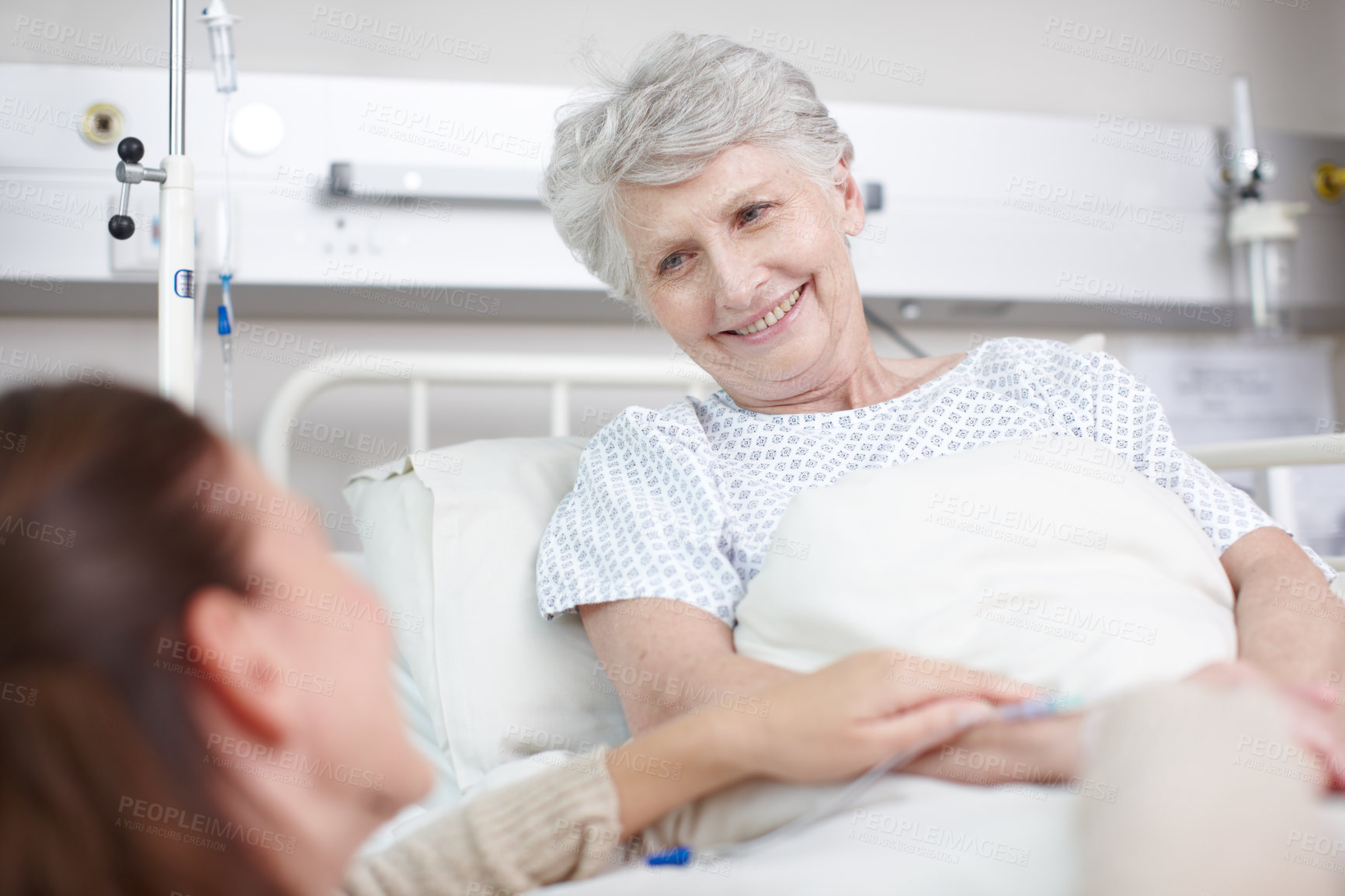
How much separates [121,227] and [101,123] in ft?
2.11

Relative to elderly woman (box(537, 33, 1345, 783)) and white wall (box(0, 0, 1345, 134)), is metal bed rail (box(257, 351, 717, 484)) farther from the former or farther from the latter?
white wall (box(0, 0, 1345, 134))

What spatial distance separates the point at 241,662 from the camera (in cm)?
46

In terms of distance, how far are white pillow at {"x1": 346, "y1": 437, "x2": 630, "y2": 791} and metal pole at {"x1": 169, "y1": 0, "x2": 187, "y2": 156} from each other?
510 millimetres

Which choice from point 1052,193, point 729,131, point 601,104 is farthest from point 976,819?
point 1052,193

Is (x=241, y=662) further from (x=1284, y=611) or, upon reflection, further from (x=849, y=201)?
(x=849, y=201)

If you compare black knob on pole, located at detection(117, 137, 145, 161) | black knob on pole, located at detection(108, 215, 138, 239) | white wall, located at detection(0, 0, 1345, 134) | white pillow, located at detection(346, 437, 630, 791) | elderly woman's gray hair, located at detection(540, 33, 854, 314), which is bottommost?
white pillow, located at detection(346, 437, 630, 791)

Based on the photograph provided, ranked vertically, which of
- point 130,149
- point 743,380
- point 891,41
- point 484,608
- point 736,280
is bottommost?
point 484,608

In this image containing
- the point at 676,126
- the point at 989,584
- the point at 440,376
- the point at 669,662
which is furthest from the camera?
the point at 440,376

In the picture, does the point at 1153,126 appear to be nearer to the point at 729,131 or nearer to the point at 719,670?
the point at 729,131

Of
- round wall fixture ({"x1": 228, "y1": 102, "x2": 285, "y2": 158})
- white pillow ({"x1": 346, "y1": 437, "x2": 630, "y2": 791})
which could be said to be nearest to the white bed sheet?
white pillow ({"x1": 346, "y1": 437, "x2": 630, "y2": 791})

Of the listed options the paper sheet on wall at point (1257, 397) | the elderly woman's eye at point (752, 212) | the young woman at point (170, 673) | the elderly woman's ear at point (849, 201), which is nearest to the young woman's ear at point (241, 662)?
the young woman at point (170, 673)

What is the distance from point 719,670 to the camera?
0.95 m

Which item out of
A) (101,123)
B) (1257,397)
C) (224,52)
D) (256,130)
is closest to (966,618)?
(224,52)

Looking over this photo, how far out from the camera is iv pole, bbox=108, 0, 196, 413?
1.38m
